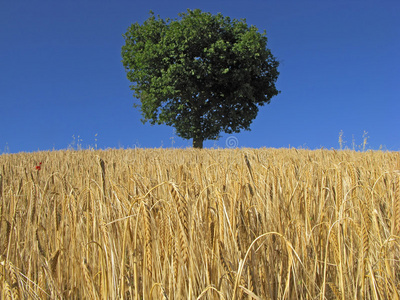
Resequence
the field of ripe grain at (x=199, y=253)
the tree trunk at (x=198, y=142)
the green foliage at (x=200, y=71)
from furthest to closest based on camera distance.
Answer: the tree trunk at (x=198, y=142)
the green foliage at (x=200, y=71)
the field of ripe grain at (x=199, y=253)

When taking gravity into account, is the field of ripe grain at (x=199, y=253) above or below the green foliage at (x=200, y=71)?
below

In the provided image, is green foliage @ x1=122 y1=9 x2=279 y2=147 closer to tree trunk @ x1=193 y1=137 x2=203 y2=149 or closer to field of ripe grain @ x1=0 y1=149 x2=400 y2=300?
tree trunk @ x1=193 y1=137 x2=203 y2=149

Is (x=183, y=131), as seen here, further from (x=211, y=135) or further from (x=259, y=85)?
(x=259, y=85)

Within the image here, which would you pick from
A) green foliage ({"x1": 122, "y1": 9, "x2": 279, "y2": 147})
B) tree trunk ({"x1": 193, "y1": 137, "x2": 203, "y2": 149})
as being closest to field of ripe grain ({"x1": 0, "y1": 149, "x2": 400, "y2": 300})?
green foliage ({"x1": 122, "y1": 9, "x2": 279, "y2": 147})

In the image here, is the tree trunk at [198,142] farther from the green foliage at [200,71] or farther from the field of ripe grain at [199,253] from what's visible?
the field of ripe grain at [199,253]

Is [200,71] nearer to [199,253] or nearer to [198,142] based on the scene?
[198,142]

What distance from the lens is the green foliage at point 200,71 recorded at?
725 inches

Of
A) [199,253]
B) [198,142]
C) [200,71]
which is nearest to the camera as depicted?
[199,253]

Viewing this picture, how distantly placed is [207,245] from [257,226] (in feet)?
1.85

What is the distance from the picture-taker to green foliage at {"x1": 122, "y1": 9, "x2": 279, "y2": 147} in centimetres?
1842

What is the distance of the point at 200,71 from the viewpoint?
18.6 m

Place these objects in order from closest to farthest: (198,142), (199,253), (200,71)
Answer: (199,253) → (200,71) → (198,142)

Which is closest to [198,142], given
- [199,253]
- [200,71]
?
[200,71]

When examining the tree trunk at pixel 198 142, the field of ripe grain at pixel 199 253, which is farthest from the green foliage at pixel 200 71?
the field of ripe grain at pixel 199 253
